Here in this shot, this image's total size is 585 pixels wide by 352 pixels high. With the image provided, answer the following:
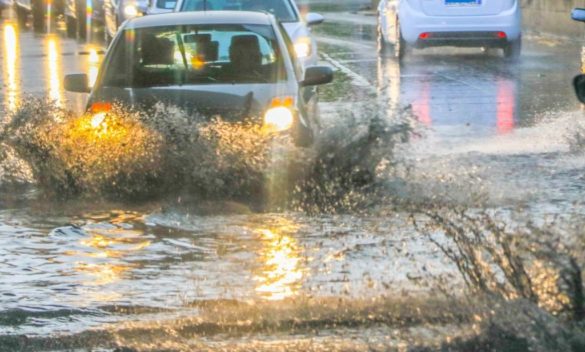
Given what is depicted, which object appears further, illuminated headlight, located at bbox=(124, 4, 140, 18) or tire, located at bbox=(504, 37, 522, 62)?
illuminated headlight, located at bbox=(124, 4, 140, 18)

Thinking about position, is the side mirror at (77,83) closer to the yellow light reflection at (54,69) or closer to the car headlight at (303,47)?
the yellow light reflection at (54,69)

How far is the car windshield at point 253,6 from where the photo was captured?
18422 millimetres

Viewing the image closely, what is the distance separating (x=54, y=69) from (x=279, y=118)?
13.8 metres

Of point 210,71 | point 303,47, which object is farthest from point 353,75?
point 210,71

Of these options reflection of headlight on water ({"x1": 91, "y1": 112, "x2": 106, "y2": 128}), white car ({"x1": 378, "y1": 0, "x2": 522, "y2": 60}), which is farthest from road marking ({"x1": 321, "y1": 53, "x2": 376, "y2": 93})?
reflection of headlight on water ({"x1": 91, "y1": 112, "x2": 106, "y2": 128})

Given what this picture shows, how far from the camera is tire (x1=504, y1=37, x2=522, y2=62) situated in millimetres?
23903

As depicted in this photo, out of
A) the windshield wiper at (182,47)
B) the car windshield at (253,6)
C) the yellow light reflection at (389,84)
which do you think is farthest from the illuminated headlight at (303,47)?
the windshield wiper at (182,47)

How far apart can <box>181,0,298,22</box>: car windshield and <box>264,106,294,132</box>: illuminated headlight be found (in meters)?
7.53

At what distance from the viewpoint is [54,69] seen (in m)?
24.0

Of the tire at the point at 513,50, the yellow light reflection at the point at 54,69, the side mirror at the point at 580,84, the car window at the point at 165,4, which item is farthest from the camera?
the tire at the point at 513,50

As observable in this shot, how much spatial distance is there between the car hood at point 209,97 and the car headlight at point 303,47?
241 inches

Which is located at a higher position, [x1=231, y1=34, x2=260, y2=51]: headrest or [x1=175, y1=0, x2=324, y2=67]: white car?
[x1=231, y1=34, x2=260, y2=51]: headrest

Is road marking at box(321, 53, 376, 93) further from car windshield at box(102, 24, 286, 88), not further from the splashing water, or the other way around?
the splashing water

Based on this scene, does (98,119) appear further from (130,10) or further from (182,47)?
(130,10)
